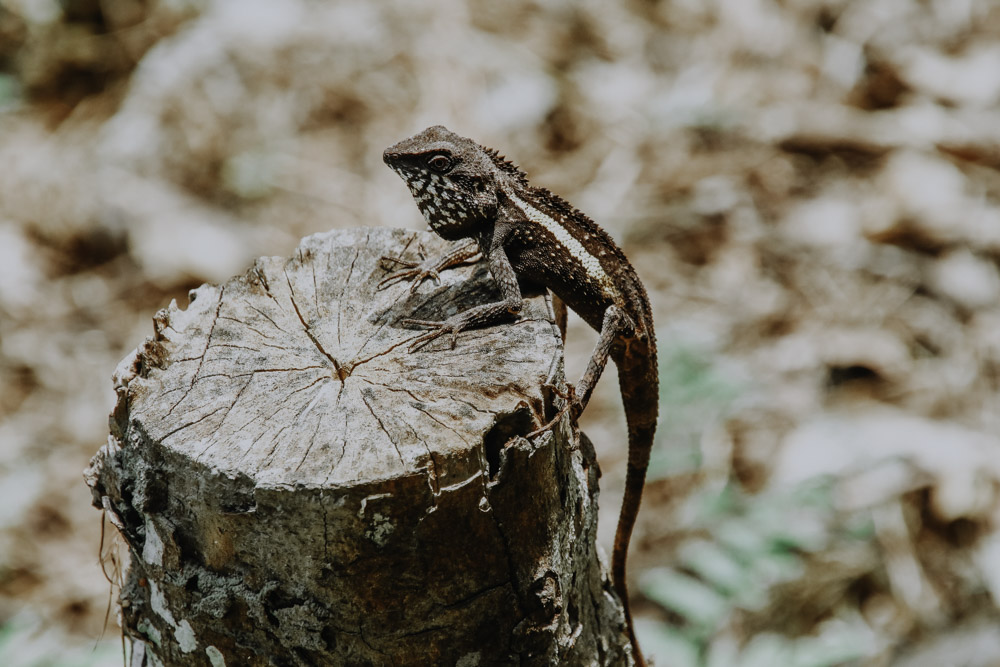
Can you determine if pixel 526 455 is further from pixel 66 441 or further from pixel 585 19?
pixel 585 19

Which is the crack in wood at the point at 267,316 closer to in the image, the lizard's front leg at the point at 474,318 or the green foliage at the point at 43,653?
the lizard's front leg at the point at 474,318

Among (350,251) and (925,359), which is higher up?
(925,359)

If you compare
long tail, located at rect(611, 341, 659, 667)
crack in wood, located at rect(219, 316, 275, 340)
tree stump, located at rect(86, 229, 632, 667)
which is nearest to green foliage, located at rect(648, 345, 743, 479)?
long tail, located at rect(611, 341, 659, 667)

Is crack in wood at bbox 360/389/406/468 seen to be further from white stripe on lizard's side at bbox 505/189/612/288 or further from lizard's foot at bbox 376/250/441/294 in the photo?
white stripe on lizard's side at bbox 505/189/612/288

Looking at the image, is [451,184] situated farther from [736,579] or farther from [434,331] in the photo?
[736,579]

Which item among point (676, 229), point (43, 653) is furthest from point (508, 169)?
point (676, 229)

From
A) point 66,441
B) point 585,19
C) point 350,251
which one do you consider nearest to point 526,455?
point 350,251
